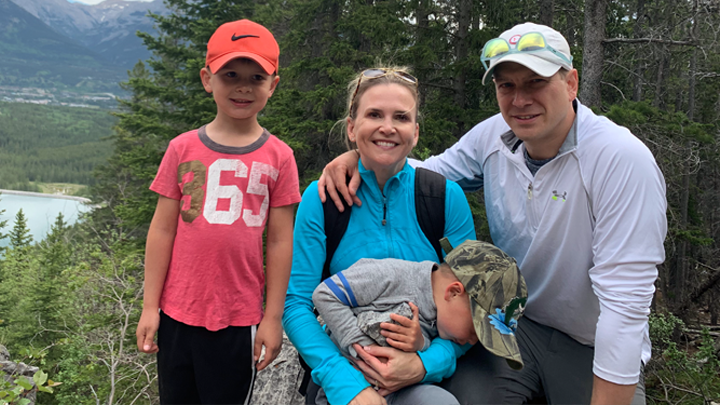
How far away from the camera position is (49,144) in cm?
11594

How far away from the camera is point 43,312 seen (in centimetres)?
1132

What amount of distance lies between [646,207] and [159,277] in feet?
7.11

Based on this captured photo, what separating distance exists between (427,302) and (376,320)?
26cm

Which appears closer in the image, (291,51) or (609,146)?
(609,146)

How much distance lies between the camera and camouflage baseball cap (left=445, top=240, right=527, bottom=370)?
6.05 ft

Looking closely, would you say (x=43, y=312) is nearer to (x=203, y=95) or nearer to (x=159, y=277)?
(x=203, y=95)

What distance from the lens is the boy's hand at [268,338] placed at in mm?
2062

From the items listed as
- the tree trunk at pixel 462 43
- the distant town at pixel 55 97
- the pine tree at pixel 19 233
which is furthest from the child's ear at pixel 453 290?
the distant town at pixel 55 97

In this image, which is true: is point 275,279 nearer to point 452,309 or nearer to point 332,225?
point 332,225

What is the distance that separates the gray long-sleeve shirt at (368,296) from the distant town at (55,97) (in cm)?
18171

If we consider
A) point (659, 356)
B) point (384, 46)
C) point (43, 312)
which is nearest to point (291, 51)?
point (384, 46)

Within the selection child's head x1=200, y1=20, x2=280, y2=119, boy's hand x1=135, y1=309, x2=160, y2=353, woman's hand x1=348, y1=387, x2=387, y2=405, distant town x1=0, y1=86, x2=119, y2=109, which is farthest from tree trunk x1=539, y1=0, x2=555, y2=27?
distant town x1=0, y1=86, x2=119, y2=109

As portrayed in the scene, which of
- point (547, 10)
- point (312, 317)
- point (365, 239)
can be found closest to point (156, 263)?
point (312, 317)

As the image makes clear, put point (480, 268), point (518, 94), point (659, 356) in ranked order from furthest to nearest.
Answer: point (659, 356)
point (518, 94)
point (480, 268)
